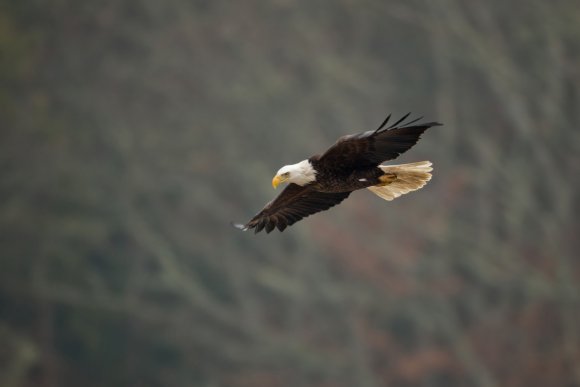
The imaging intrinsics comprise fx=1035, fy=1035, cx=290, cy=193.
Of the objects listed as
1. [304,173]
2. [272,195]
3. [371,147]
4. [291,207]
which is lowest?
[371,147]

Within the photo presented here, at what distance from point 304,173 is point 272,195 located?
1519 centimetres

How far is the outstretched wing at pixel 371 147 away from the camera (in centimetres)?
700

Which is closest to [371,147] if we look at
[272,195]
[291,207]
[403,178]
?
[403,178]

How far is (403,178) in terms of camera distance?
7973 millimetres

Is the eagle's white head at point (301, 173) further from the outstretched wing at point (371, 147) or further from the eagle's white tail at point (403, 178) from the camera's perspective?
the eagle's white tail at point (403, 178)

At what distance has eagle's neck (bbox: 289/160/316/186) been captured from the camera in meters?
7.55

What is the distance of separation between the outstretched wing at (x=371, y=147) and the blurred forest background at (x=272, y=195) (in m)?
14.6

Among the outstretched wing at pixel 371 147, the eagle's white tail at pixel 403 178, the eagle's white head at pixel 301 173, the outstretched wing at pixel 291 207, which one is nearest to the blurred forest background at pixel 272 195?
the outstretched wing at pixel 291 207

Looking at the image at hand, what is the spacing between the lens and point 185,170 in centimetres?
2425

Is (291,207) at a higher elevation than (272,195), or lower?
lower

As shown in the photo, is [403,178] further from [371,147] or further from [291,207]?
[291,207]

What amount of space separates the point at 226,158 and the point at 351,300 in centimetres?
444

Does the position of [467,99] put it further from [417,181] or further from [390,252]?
[417,181]

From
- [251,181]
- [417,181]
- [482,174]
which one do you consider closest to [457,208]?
[482,174]
